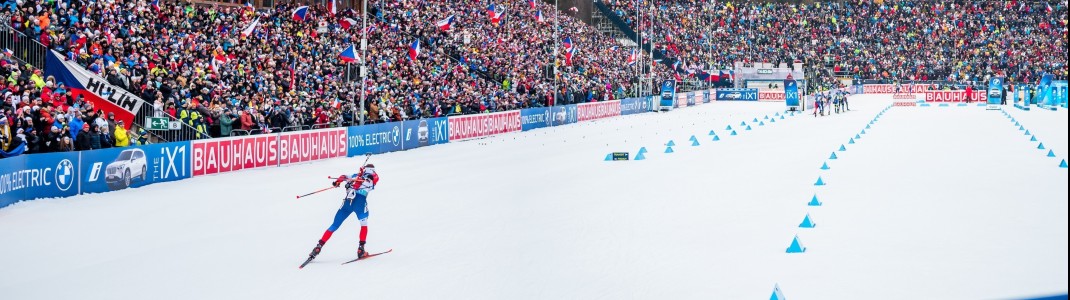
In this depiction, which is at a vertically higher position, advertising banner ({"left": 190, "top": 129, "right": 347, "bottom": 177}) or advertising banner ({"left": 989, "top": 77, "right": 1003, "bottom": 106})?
advertising banner ({"left": 989, "top": 77, "right": 1003, "bottom": 106})

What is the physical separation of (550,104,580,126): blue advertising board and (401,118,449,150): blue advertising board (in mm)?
12925

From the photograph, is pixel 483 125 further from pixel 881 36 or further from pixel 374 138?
pixel 881 36

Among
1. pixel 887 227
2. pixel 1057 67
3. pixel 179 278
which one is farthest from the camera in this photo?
pixel 1057 67

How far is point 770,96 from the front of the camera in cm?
8575

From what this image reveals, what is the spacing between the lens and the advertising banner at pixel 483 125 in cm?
4253

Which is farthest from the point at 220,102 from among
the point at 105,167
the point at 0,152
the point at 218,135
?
the point at 0,152

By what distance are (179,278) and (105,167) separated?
34.9 feet

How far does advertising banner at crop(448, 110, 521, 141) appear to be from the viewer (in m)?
42.5

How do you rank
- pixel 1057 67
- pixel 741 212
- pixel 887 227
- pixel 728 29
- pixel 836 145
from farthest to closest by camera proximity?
pixel 728 29
pixel 1057 67
pixel 836 145
pixel 741 212
pixel 887 227

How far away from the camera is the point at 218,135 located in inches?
1208

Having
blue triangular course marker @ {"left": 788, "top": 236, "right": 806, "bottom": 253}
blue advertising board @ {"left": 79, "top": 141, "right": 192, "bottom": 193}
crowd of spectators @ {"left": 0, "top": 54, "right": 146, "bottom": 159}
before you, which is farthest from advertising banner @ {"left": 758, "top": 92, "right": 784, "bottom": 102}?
blue triangular course marker @ {"left": 788, "top": 236, "right": 806, "bottom": 253}

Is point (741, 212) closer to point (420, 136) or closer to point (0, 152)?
point (0, 152)

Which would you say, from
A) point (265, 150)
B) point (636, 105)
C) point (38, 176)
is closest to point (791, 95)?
point (636, 105)

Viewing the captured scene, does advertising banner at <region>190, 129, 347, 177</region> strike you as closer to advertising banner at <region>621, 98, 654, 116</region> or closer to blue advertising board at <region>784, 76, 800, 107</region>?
advertising banner at <region>621, 98, 654, 116</region>
